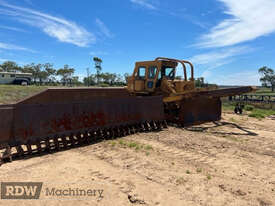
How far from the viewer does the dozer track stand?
172 inches

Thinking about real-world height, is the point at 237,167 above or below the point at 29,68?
below

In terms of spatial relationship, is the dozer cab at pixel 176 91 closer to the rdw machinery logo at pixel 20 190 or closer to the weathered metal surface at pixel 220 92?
the weathered metal surface at pixel 220 92

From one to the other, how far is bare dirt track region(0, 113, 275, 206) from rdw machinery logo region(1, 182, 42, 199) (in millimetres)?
92

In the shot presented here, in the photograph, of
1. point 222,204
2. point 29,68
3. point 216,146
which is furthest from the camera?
point 29,68

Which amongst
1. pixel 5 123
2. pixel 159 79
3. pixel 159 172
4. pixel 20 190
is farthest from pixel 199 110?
pixel 20 190

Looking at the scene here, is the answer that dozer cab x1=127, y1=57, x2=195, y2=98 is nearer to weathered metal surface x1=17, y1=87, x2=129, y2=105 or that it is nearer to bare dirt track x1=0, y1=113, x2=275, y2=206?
weathered metal surface x1=17, y1=87, x2=129, y2=105

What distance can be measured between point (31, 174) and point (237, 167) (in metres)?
3.71

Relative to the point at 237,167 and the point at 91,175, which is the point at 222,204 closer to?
the point at 237,167

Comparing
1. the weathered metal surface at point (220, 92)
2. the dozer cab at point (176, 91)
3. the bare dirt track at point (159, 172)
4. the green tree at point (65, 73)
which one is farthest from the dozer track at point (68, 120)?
the green tree at point (65, 73)

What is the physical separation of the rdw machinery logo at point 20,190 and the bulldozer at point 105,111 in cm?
105

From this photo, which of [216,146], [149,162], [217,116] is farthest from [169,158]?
[217,116]

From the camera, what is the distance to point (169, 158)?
4543mm

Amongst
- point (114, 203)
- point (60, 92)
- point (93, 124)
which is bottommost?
point (114, 203)

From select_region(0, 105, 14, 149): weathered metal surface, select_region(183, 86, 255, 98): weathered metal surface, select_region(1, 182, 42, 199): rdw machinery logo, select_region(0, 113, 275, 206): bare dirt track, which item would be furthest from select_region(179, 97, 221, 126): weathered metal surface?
select_region(1, 182, 42, 199): rdw machinery logo
